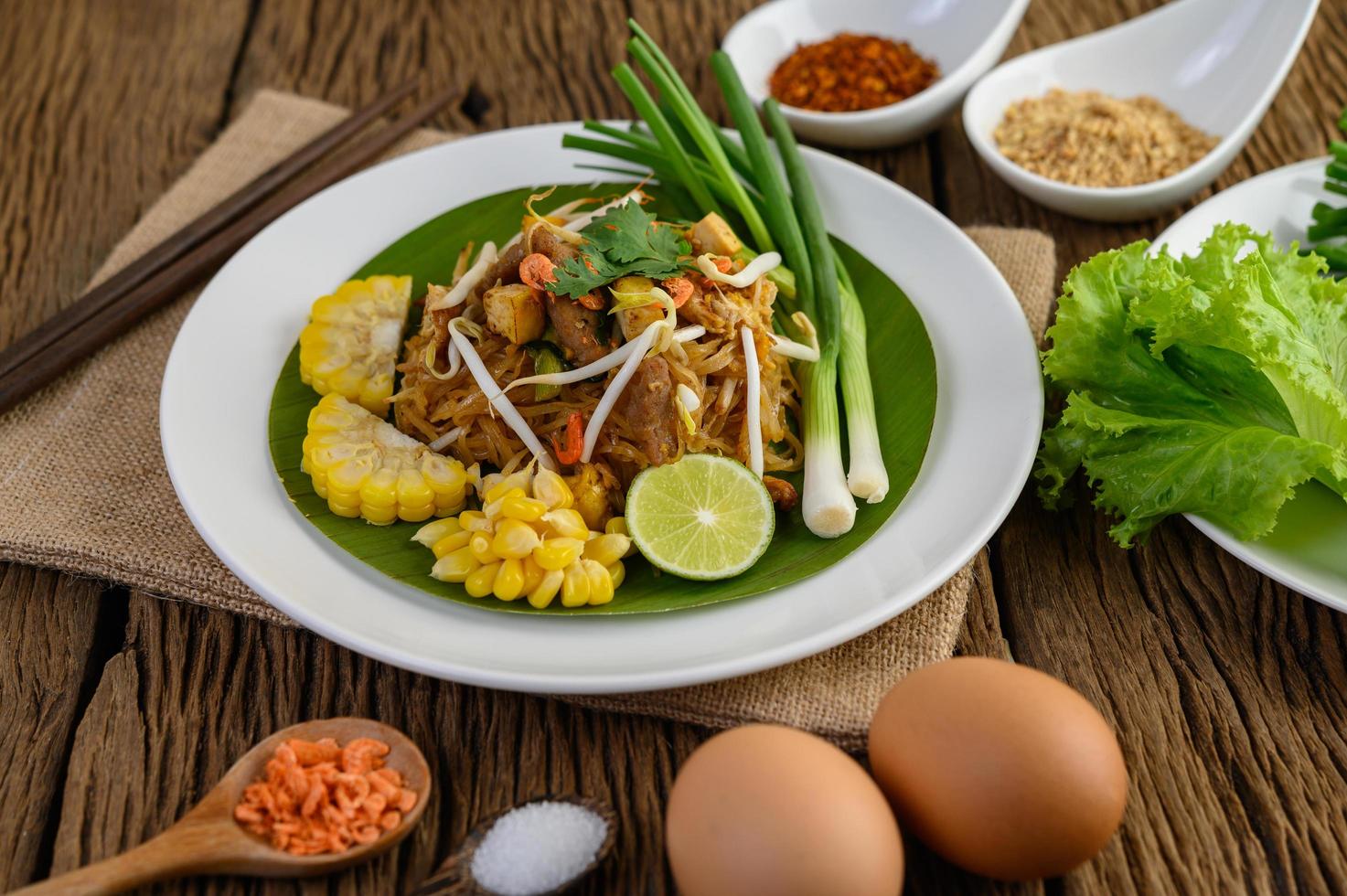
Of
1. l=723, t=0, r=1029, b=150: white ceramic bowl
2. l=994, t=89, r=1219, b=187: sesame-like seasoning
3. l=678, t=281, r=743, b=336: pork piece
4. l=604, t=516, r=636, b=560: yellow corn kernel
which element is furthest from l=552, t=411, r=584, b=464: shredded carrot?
l=994, t=89, r=1219, b=187: sesame-like seasoning

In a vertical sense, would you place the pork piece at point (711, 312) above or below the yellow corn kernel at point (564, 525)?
above

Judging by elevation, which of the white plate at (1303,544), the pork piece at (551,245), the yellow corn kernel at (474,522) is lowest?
the white plate at (1303,544)

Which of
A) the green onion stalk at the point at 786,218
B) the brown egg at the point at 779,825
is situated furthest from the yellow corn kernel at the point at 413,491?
the brown egg at the point at 779,825

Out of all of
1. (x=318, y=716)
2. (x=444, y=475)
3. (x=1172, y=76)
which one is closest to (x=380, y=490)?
(x=444, y=475)

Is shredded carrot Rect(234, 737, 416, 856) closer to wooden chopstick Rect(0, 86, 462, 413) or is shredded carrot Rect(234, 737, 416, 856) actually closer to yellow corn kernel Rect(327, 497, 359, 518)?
yellow corn kernel Rect(327, 497, 359, 518)

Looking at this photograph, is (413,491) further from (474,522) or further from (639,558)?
(639,558)

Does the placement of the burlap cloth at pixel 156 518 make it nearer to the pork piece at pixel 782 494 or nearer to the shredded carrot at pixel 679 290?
the pork piece at pixel 782 494

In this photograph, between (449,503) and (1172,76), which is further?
(1172,76)
